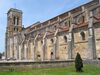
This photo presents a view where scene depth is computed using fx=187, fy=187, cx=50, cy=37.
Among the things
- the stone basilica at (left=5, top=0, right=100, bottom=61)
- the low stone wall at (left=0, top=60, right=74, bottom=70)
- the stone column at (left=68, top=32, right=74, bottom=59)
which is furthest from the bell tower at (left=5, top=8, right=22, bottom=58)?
the low stone wall at (left=0, top=60, right=74, bottom=70)

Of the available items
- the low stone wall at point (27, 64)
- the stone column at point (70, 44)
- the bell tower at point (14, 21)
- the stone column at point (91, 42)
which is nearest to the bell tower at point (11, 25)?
the bell tower at point (14, 21)

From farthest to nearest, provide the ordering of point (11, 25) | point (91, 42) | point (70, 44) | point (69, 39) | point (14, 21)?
point (14, 21) < point (11, 25) < point (69, 39) < point (70, 44) < point (91, 42)

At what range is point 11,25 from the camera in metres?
70.2

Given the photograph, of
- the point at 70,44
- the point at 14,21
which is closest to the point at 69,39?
the point at 70,44

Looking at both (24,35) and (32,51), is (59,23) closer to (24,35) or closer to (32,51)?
(32,51)

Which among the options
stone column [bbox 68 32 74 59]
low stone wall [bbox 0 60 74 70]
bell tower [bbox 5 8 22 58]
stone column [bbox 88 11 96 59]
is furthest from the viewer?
bell tower [bbox 5 8 22 58]

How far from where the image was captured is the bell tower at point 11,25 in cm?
6819

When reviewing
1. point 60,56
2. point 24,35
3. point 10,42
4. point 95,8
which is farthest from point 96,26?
point 10,42

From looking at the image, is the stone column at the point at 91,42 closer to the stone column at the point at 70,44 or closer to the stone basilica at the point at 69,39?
the stone basilica at the point at 69,39

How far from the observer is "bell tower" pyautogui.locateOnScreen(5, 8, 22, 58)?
68.2 meters

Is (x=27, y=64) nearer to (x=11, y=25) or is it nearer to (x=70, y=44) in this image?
(x=70, y=44)

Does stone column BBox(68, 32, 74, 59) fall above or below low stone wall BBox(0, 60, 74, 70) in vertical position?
above

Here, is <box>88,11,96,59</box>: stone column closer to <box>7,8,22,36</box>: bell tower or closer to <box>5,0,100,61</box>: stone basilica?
<box>5,0,100,61</box>: stone basilica

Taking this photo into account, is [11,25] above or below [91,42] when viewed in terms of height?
above
